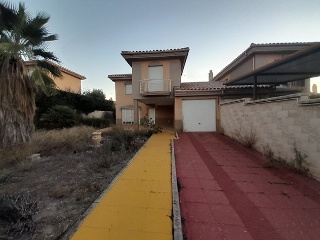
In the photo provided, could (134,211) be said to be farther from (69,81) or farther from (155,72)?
(69,81)

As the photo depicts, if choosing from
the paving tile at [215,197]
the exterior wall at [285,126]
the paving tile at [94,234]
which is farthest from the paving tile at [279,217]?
the paving tile at [94,234]

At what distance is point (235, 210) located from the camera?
3504 mm

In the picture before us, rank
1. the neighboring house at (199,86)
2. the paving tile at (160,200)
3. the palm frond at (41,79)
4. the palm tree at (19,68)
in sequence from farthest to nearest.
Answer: the neighboring house at (199,86), the palm frond at (41,79), the palm tree at (19,68), the paving tile at (160,200)

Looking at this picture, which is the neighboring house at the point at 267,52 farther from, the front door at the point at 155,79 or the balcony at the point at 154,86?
the front door at the point at 155,79

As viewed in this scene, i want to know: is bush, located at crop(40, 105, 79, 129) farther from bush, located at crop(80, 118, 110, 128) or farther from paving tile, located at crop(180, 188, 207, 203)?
paving tile, located at crop(180, 188, 207, 203)

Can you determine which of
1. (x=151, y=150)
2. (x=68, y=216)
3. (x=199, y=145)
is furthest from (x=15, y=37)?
(x=199, y=145)

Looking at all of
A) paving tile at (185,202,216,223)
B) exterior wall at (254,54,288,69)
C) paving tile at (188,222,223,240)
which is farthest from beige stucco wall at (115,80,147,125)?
paving tile at (188,222,223,240)

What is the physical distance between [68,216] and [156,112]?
56.1 feet

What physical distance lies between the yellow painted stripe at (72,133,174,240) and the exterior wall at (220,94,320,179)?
3.99 meters

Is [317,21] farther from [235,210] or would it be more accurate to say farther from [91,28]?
[91,28]

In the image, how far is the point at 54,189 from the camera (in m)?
4.64

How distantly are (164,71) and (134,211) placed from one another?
1352 cm

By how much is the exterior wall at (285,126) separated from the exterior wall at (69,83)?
21.9 m

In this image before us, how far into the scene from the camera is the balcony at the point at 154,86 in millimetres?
15212
